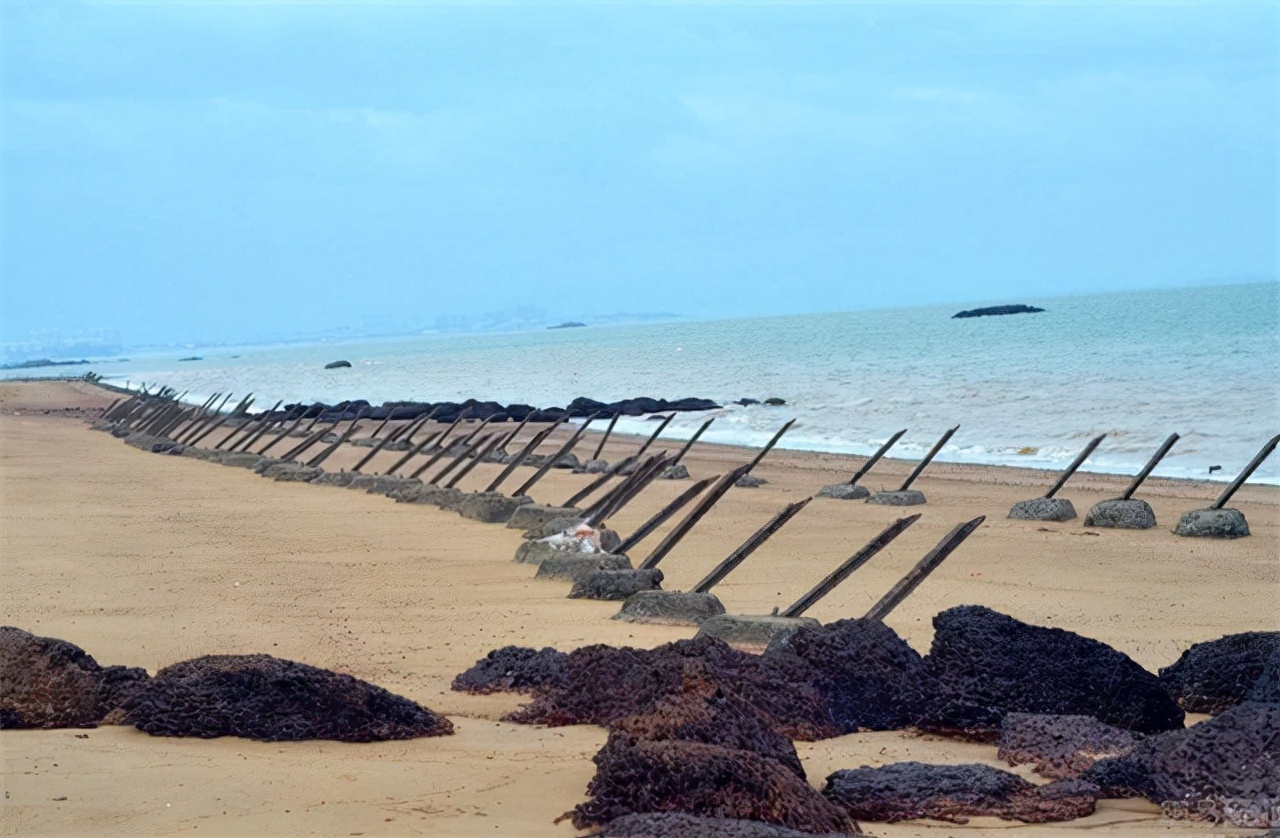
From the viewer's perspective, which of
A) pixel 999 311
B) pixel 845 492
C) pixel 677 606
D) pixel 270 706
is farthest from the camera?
pixel 999 311

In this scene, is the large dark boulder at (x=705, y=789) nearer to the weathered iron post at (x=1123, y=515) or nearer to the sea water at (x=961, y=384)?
the weathered iron post at (x=1123, y=515)

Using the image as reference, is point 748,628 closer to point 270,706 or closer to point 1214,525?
point 270,706

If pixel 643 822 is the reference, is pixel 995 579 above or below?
below

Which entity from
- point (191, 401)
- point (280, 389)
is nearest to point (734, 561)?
point (191, 401)

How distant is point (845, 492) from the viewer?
56.2 feet

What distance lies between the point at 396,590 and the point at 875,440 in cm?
1957

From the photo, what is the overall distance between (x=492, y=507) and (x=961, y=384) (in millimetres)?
30269

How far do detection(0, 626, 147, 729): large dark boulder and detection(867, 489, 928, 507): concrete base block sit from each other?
36.6ft

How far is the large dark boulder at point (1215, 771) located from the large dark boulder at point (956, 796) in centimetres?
15

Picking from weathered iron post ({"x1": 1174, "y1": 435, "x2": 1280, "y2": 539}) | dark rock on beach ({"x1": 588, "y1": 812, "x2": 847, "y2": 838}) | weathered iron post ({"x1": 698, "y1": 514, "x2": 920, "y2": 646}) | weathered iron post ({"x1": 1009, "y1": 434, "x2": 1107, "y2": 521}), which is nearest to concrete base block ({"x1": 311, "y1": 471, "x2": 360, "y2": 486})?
weathered iron post ({"x1": 1009, "y1": 434, "x2": 1107, "y2": 521})

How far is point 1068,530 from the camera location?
45.3 ft

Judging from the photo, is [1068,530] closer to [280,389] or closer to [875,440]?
[875,440]

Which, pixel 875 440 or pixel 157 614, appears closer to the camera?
pixel 157 614

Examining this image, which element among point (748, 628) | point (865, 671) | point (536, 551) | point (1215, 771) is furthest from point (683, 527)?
point (1215, 771)
